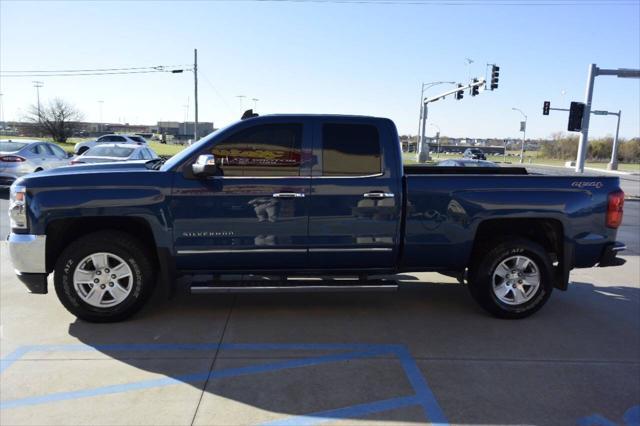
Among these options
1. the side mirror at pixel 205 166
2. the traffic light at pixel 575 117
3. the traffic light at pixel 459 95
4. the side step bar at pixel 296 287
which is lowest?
the side step bar at pixel 296 287

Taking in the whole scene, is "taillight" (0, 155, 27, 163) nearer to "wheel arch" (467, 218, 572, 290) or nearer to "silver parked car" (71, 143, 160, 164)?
"silver parked car" (71, 143, 160, 164)

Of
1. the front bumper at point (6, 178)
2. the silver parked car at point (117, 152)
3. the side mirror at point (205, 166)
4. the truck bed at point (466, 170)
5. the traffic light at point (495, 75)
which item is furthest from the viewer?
the traffic light at point (495, 75)

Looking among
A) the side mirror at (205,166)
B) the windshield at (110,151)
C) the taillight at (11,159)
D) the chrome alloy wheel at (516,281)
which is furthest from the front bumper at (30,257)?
the windshield at (110,151)

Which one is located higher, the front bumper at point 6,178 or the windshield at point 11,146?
the windshield at point 11,146

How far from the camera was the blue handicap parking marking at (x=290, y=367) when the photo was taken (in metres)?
3.15

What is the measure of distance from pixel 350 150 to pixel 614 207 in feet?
9.00

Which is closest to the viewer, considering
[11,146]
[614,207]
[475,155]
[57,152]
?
[614,207]

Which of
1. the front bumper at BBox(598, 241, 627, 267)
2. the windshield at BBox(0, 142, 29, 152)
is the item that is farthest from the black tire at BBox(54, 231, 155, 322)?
the windshield at BBox(0, 142, 29, 152)

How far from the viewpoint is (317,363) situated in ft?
12.6

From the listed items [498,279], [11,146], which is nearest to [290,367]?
[498,279]

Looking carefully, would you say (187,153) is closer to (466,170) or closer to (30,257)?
(30,257)

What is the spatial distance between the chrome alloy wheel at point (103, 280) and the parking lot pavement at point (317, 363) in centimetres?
26

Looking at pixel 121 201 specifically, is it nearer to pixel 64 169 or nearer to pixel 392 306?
pixel 64 169

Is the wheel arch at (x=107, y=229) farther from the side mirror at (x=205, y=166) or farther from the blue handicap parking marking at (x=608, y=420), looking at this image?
the blue handicap parking marking at (x=608, y=420)
